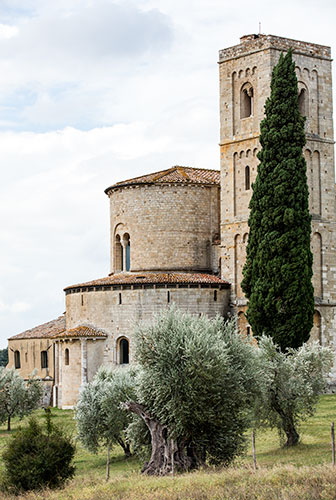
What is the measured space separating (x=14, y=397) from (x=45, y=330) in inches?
698

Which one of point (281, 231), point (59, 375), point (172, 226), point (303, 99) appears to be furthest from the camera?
point (59, 375)

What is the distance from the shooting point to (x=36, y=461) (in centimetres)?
2289

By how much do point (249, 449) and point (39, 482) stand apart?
28.6ft

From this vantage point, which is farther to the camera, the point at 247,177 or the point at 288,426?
the point at 247,177

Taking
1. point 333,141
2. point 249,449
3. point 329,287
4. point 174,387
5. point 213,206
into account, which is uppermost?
point 333,141

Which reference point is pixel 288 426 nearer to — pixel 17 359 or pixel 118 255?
pixel 118 255

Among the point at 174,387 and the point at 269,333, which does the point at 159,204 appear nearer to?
the point at 269,333

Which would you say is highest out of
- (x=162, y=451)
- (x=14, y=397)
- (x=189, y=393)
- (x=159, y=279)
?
(x=159, y=279)

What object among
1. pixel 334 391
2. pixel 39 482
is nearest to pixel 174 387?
pixel 39 482

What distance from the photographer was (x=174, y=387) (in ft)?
78.7

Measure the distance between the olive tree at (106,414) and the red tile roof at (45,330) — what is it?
24.6 meters

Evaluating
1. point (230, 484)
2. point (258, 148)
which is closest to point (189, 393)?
point (230, 484)

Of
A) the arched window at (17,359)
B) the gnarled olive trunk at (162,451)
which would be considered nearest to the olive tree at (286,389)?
the gnarled olive trunk at (162,451)

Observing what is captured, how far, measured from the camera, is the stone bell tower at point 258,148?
43438 millimetres
